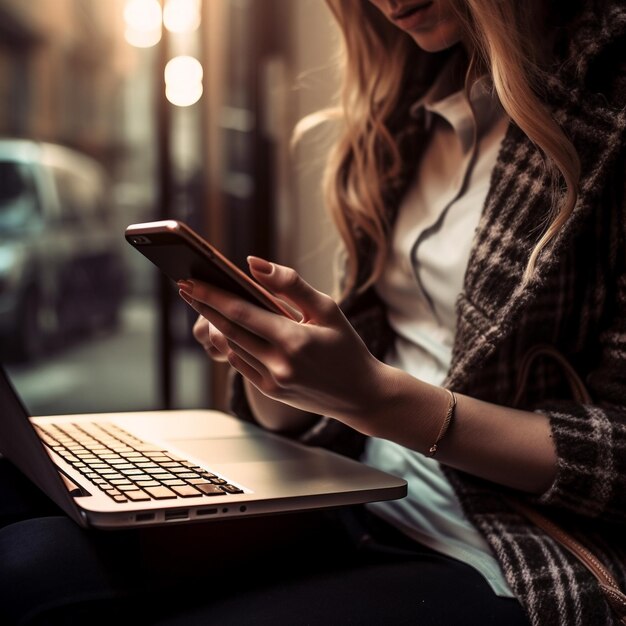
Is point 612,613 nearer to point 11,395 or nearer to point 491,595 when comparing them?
point 491,595

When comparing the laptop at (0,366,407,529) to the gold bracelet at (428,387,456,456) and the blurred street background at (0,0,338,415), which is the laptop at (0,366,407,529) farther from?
the blurred street background at (0,0,338,415)

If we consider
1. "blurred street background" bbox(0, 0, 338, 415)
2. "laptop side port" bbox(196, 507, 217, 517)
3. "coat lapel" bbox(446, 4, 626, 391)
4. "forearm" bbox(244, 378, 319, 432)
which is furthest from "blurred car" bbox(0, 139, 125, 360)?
"laptop side port" bbox(196, 507, 217, 517)

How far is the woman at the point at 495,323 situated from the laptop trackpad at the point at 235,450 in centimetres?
8

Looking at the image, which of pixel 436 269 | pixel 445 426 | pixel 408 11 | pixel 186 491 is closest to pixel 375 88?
pixel 408 11

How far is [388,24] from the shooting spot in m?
1.09

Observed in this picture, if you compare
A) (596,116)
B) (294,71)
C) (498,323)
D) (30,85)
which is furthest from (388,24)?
(30,85)

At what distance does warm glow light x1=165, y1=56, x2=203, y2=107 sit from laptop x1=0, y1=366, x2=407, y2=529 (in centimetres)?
168

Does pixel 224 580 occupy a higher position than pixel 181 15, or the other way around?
pixel 181 15

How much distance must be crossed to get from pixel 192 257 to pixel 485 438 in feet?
1.02

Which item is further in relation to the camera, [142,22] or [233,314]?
[142,22]

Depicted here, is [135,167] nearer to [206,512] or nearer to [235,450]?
[235,450]

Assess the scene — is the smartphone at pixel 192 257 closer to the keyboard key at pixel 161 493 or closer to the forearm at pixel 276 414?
the keyboard key at pixel 161 493

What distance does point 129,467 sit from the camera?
2.30 ft

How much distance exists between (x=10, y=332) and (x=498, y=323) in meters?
2.18
